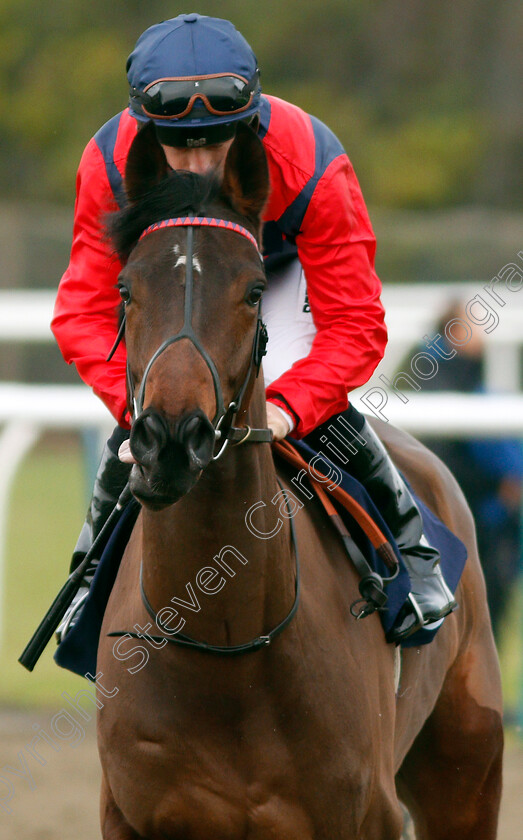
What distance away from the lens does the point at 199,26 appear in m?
3.18

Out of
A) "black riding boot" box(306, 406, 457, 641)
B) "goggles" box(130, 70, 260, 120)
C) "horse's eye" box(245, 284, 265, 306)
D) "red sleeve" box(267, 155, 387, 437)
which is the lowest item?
"black riding boot" box(306, 406, 457, 641)

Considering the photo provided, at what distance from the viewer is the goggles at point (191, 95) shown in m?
3.01

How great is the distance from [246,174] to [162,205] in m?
0.24

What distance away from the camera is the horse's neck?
2.84 metres

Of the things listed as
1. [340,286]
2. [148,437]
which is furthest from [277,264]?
[148,437]

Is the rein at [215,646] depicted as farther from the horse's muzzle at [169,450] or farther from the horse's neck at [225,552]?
the horse's muzzle at [169,450]

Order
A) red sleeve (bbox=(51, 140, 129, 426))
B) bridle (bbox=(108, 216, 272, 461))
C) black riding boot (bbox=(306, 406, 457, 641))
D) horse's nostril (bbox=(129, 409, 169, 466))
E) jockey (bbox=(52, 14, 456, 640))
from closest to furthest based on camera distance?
horse's nostril (bbox=(129, 409, 169, 466)) → bridle (bbox=(108, 216, 272, 461)) → jockey (bbox=(52, 14, 456, 640)) → red sleeve (bbox=(51, 140, 129, 426)) → black riding boot (bbox=(306, 406, 457, 641))

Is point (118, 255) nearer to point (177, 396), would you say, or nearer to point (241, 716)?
point (177, 396)

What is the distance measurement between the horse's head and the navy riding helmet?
0.20m

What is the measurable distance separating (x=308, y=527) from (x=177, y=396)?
0.95 m

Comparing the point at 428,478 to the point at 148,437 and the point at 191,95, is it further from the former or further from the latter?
the point at 148,437

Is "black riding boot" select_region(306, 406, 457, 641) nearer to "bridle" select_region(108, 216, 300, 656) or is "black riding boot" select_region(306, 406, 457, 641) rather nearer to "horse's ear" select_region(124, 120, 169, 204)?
"bridle" select_region(108, 216, 300, 656)

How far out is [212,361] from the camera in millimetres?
2580

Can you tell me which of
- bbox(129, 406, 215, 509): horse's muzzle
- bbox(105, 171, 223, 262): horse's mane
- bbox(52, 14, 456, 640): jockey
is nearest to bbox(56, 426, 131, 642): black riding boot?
bbox(52, 14, 456, 640): jockey
